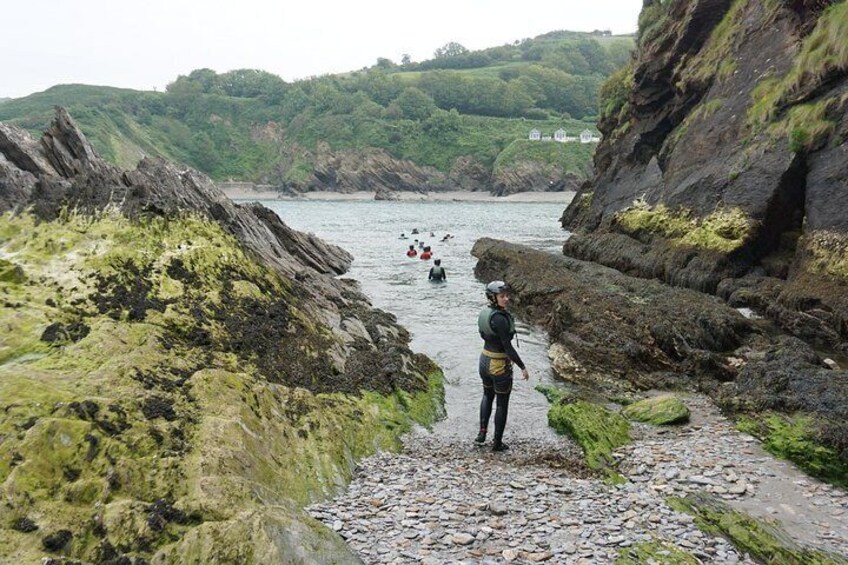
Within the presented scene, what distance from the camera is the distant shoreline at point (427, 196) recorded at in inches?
6358

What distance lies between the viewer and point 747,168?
88.0 feet

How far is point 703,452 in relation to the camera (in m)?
11.0

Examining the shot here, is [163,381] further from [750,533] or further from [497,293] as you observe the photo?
[750,533]

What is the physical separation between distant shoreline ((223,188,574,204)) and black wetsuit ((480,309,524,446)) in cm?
14237

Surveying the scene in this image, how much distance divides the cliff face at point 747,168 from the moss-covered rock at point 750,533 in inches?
485

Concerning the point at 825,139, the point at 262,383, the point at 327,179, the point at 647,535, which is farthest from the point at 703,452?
the point at 327,179

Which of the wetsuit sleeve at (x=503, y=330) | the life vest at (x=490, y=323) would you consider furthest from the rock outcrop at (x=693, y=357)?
the life vest at (x=490, y=323)

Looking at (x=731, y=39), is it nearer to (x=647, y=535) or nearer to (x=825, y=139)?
(x=825, y=139)

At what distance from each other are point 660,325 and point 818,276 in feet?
21.6

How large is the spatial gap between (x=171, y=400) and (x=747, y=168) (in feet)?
90.3

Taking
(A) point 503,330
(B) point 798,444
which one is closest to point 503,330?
(A) point 503,330

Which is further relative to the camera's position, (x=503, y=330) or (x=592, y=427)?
(x=592, y=427)

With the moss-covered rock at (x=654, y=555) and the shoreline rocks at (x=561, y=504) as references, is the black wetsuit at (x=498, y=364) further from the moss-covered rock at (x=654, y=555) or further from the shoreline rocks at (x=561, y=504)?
the moss-covered rock at (x=654, y=555)

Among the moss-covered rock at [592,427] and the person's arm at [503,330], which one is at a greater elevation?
the person's arm at [503,330]
